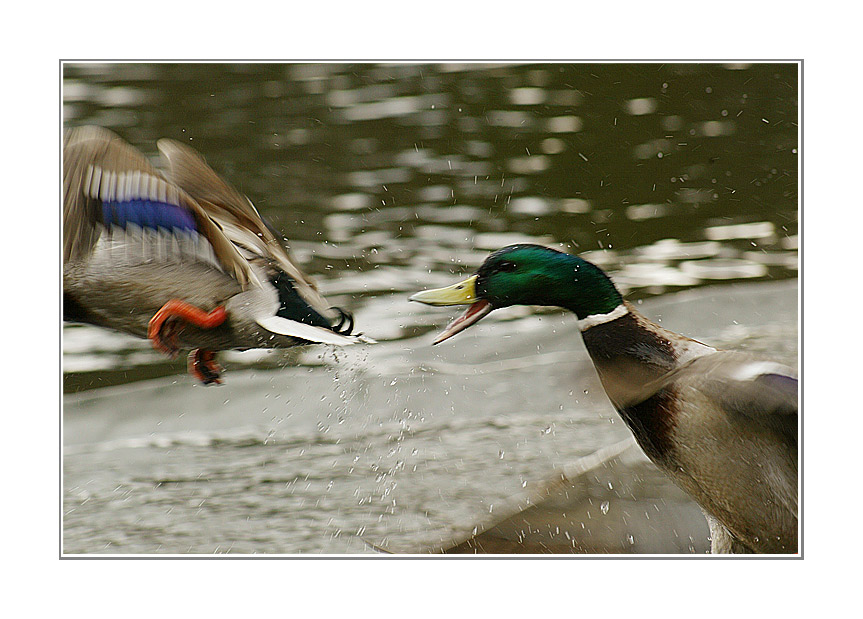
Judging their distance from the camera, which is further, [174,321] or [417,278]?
[417,278]

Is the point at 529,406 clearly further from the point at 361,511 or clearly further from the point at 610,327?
the point at 610,327

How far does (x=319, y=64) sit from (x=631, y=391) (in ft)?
3.54

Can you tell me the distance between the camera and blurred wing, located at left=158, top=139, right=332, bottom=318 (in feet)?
5.31

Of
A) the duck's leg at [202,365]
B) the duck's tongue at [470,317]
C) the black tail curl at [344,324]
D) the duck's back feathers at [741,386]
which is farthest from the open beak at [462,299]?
the duck's leg at [202,365]

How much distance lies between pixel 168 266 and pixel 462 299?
600 millimetres

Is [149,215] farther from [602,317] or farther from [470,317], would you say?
[602,317]

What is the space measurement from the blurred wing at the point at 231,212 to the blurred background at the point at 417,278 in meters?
0.34

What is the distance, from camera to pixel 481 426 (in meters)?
2.41

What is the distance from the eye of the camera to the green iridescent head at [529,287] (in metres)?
1.59

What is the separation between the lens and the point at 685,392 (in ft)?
5.01

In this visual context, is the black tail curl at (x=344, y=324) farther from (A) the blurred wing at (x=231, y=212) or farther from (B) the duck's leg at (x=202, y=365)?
(B) the duck's leg at (x=202, y=365)

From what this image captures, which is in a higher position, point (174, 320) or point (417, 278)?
point (417, 278)

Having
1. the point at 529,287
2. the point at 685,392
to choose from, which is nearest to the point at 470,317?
the point at 529,287

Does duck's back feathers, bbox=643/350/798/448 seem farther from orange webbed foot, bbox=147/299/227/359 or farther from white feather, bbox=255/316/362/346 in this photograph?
orange webbed foot, bbox=147/299/227/359
